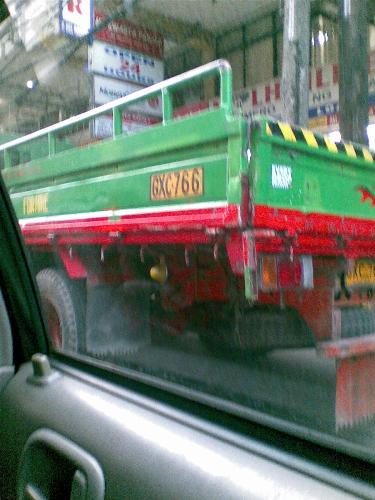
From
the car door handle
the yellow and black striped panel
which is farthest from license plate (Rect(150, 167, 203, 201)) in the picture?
the car door handle

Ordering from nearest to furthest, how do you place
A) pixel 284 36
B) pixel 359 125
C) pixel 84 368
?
pixel 84 368 → pixel 284 36 → pixel 359 125

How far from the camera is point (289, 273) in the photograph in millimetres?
3100

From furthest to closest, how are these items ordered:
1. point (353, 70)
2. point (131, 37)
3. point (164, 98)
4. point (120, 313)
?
point (131, 37)
point (353, 70)
point (120, 313)
point (164, 98)

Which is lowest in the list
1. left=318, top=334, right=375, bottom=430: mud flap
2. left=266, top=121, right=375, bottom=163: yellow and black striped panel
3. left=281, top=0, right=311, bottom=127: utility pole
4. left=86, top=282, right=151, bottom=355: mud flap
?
left=318, top=334, right=375, bottom=430: mud flap

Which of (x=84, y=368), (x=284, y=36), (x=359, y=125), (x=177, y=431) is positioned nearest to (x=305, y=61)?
(x=284, y=36)

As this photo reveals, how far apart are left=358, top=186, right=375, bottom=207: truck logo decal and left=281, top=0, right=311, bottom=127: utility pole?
702 mm

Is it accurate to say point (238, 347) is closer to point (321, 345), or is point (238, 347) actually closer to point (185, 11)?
point (321, 345)

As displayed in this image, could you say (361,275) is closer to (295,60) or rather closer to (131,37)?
(295,60)

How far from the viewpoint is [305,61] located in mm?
3879

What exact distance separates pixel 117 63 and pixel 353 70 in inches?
109

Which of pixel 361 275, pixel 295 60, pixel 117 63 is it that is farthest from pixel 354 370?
pixel 117 63

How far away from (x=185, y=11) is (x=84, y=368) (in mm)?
3760

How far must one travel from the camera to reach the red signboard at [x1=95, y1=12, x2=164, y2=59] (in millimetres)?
5195

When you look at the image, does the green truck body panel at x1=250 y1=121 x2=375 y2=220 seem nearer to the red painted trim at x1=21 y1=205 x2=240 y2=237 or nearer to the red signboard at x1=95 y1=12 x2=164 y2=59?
the red painted trim at x1=21 y1=205 x2=240 y2=237
